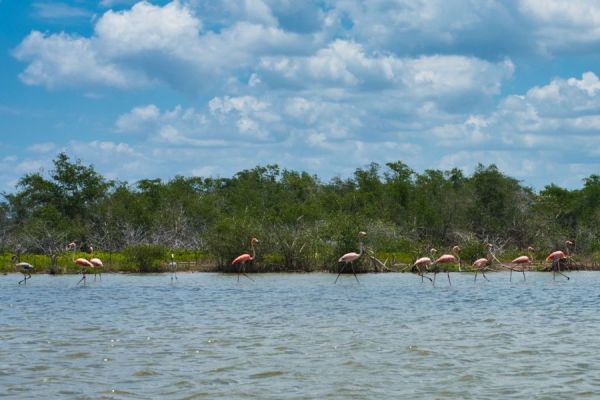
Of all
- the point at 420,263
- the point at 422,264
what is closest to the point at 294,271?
the point at 422,264

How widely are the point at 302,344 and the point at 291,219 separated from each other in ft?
126

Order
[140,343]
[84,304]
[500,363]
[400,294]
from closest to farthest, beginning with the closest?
[500,363]
[140,343]
[84,304]
[400,294]

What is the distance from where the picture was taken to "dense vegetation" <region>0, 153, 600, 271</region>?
151 feet

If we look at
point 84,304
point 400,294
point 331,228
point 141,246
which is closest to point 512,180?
point 331,228

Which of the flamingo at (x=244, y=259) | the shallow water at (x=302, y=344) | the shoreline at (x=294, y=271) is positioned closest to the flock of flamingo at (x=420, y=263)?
the flamingo at (x=244, y=259)

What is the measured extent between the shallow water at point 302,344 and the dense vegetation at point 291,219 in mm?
11943

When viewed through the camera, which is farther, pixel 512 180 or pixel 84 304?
pixel 512 180

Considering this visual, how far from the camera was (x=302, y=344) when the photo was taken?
18516 millimetres

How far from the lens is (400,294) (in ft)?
105

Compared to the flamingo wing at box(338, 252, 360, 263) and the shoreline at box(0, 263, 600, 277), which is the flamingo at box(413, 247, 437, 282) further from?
the flamingo wing at box(338, 252, 360, 263)

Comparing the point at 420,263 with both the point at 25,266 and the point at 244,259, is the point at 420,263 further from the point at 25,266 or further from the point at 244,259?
the point at 25,266

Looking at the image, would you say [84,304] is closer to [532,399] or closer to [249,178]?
[532,399]

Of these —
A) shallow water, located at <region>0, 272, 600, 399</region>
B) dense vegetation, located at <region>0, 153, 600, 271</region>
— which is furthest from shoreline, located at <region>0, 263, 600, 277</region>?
shallow water, located at <region>0, 272, 600, 399</region>

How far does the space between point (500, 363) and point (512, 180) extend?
51731mm
